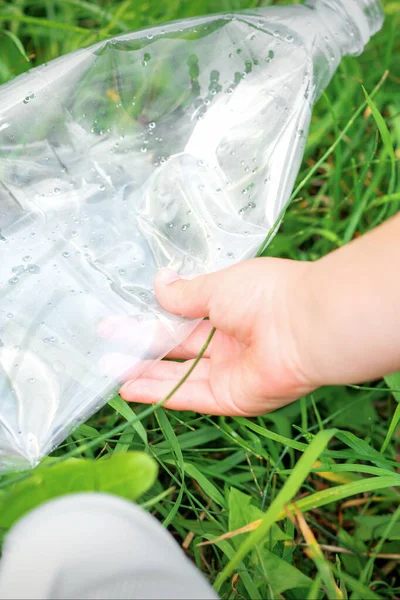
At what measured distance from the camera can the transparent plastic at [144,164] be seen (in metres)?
1.08

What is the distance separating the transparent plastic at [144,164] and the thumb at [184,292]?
5 centimetres

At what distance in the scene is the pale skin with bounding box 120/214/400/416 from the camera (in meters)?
0.78

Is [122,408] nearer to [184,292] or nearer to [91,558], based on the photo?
[184,292]

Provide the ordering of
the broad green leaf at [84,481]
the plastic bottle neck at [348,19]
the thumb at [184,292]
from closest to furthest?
1. the broad green leaf at [84,481]
2. the thumb at [184,292]
3. the plastic bottle neck at [348,19]

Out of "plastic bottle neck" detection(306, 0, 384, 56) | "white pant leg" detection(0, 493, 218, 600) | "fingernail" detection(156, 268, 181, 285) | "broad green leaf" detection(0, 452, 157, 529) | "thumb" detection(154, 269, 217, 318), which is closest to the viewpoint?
"white pant leg" detection(0, 493, 218, 600)

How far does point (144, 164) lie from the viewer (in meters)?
1.23

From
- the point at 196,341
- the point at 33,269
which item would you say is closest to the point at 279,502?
the point at 196,341

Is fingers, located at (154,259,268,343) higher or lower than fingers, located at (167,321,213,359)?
higher

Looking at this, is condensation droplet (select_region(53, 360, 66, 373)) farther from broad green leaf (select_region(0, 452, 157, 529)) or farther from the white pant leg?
the white pant leg

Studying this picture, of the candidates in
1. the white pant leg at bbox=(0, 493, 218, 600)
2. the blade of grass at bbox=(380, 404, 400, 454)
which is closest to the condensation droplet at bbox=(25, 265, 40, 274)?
the white pant leg at bbox=(0, 493, 218, 600)

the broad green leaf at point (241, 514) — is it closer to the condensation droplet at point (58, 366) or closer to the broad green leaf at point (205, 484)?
the broad green leaf at point (205, 484)

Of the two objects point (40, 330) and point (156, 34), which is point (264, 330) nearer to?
point (40, 330)

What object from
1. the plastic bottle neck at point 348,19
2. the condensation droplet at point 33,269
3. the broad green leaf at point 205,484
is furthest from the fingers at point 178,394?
the plastic bottle neck at point 348,19

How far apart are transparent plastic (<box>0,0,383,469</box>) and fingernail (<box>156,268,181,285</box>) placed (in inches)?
2.6
